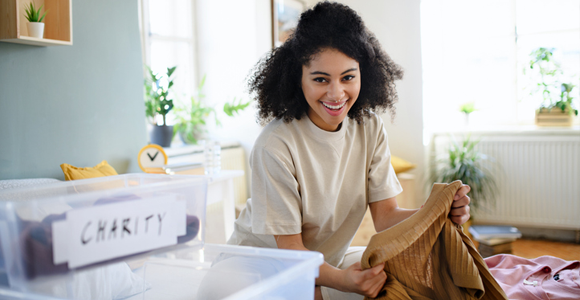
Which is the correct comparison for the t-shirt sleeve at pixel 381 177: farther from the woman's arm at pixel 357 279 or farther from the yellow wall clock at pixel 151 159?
the yellow wall clock at pixel 151 159

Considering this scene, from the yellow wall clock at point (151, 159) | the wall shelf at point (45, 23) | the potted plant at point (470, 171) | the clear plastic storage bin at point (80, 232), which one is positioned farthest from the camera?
the potted plant at point (470, 171)

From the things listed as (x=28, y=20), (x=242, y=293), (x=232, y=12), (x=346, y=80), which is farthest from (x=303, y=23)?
(x=232, y=12)

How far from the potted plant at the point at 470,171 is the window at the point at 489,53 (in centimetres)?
37

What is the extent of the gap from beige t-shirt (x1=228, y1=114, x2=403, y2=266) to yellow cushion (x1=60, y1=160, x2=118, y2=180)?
96cm

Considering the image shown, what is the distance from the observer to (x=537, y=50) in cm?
358

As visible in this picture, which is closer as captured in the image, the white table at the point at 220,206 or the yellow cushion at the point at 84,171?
the yellow cushion at the point at 84,171

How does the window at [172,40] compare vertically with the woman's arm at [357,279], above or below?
above

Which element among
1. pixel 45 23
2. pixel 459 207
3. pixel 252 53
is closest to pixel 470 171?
pixel 252 53

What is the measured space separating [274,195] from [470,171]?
2.73m

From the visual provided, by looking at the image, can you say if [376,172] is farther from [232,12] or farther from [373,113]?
[232,12]

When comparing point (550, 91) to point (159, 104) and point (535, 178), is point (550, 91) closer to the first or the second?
point (535, 178)

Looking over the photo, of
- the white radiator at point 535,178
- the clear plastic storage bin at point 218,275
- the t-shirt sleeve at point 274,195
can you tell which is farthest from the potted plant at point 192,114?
the clear plastic storage bin at point 218,275

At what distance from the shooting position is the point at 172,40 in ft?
11.8

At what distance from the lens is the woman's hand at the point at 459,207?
930mm
